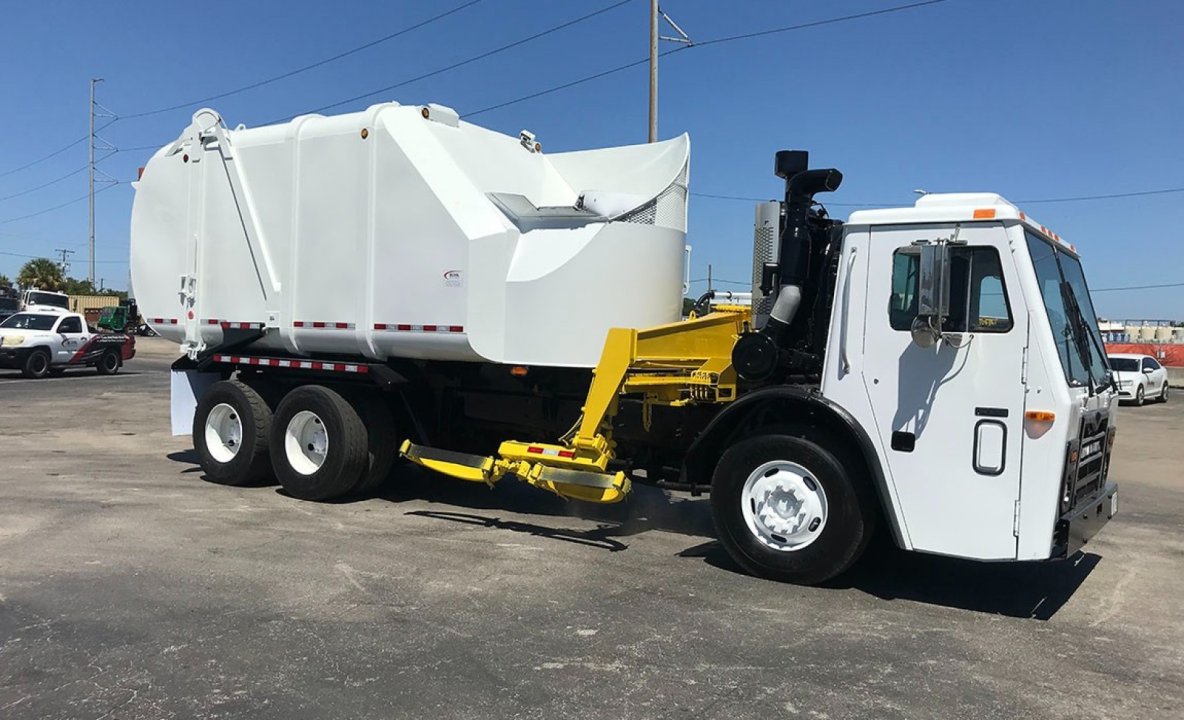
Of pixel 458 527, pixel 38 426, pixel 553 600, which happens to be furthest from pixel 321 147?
pixel 38 426

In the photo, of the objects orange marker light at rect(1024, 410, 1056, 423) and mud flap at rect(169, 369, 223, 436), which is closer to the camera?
orange marker light at rect(1024, 410, 1056, 423)

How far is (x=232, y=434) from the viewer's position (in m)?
9.55

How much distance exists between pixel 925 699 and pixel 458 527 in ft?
14.6

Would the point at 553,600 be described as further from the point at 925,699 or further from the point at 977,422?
the point at 977,422

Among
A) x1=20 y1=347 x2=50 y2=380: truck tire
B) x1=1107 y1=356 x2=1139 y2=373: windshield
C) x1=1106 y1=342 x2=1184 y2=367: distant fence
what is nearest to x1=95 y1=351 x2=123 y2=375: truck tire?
x1=20 y1=347 x2=50 y2=380: truck tire

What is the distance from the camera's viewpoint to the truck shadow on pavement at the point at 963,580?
584cm

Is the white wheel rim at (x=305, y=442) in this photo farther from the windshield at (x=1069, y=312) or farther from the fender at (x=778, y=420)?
the windshield at (x=1069, y=312)

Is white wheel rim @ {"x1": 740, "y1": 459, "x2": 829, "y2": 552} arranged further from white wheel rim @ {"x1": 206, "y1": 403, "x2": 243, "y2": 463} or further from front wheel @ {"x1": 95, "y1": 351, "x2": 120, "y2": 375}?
front wheel @ {"x1": 95, "y1": 351, "x2": 120, "y2": 375}

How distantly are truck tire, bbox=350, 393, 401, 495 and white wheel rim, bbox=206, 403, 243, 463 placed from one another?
5.67 ft

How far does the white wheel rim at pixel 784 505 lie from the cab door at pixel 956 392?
554 millimetres

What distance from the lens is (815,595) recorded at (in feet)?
19.1

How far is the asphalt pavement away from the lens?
4121 millimetres

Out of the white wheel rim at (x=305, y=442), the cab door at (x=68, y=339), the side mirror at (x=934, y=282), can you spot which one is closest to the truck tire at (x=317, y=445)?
the white wheel rim at (x=305, y=442)

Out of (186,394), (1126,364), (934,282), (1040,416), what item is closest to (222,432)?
(186,394)
